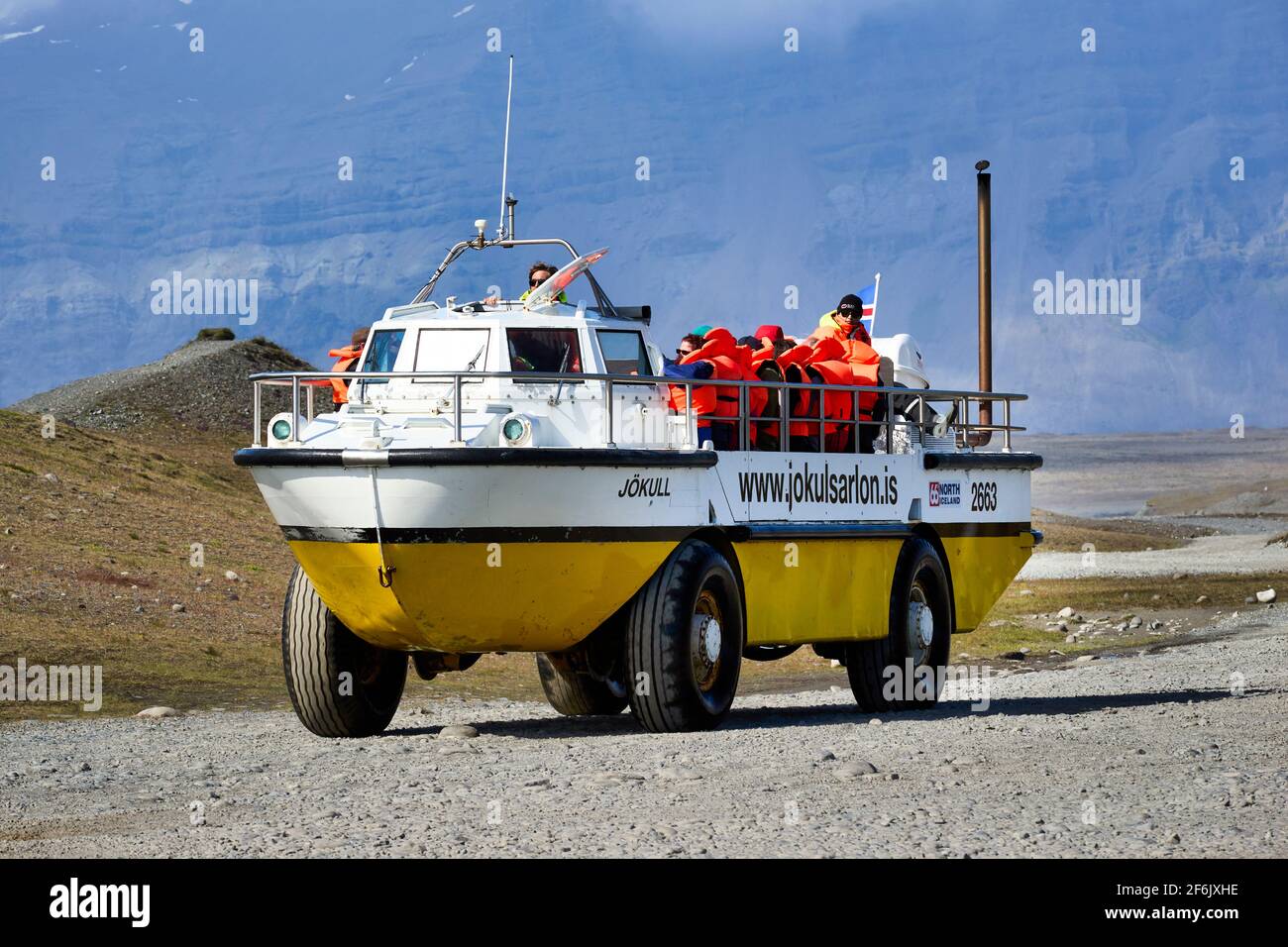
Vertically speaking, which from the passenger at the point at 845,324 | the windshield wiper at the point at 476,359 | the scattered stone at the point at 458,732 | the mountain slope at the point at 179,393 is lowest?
the scattered stone at the point at 458,732

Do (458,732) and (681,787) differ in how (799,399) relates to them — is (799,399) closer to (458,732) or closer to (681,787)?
(458,732)

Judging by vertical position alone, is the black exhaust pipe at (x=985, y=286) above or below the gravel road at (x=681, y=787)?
above

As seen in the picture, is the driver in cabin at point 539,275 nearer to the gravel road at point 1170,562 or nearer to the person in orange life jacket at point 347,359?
the person in orange life jacket at point 347,359

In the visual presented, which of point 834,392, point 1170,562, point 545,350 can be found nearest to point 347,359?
point 545,350

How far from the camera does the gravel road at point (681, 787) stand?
315 inches

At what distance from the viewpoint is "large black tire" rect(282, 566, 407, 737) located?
11891 mm

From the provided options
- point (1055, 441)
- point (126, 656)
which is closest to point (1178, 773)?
point (126, 656)

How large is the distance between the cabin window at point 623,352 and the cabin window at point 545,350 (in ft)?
0.63

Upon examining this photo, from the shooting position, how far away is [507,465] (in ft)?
34.8

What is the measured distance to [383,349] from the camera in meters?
12.3

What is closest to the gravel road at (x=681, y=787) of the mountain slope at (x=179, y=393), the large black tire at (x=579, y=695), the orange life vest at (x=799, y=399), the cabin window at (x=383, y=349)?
the large black tire at (x=579, y=695)

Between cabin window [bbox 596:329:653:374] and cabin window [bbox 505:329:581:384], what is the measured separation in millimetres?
192
